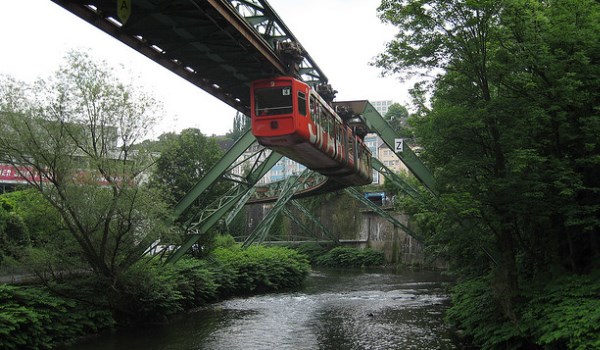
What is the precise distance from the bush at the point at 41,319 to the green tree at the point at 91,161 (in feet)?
4.25

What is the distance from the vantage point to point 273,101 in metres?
15.7

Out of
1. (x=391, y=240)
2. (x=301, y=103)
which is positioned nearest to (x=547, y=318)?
(x=301, y=103)

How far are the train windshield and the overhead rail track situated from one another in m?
0.67

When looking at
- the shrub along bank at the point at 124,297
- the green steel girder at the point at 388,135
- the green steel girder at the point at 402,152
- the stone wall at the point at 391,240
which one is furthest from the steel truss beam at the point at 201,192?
the stone wall at the point at 391,240

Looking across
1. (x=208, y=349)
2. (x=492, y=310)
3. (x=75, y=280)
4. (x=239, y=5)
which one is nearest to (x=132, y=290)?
(x=75, y=280)

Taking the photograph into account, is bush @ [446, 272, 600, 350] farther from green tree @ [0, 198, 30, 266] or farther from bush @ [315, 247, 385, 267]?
bush @ [315, 247, 385, 267]

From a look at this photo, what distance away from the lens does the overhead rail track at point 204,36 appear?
38.8ft

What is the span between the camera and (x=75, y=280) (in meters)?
16.7

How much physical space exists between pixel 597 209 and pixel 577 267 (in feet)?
5.37

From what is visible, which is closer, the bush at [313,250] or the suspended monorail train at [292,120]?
the suspended monorail train at [292,120]

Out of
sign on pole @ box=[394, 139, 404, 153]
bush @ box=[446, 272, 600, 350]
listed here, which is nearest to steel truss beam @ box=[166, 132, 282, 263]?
sign on pole @ box=[394, 139, 404, 153]

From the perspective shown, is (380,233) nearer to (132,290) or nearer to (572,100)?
(132,290)

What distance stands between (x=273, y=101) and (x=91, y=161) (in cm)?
579

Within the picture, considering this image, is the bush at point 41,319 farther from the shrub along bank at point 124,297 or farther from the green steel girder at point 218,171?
the green steel girder at point 218,171
